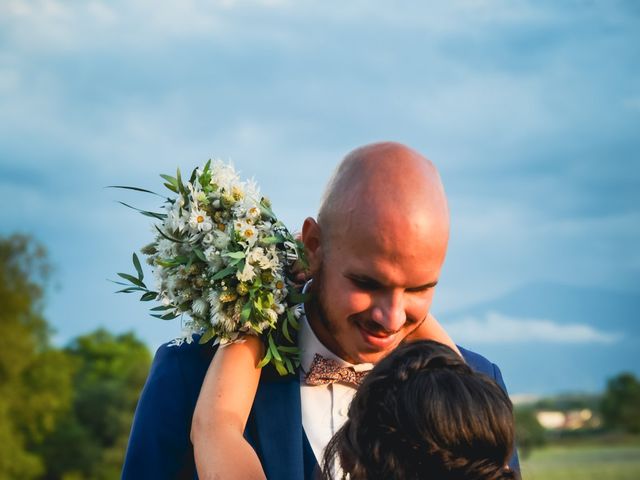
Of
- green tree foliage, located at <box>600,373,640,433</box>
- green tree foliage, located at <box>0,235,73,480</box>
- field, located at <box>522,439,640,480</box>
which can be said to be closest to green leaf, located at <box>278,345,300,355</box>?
green tree foliage, located at <box>0,235,73,480</box>

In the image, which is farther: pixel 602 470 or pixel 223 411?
pixel 602 470

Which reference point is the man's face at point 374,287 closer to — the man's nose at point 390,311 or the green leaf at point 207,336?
the man's nose at point 390,311

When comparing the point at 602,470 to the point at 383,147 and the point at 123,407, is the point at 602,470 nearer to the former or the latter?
the point at 123,407

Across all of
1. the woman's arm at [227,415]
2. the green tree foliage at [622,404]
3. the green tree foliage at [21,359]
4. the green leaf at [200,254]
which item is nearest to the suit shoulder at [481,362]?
the woman's arm at [227,415]

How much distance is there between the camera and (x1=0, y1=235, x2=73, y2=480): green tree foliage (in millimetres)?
56500

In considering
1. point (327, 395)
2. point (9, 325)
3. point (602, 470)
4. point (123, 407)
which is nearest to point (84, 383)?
point (123, 407)

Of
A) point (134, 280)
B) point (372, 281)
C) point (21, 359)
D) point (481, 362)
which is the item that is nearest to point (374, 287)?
point (372, 281)

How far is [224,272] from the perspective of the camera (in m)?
5.10

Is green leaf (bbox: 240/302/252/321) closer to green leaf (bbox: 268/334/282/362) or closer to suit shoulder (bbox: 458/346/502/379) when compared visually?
green leaf (bbox: 268/334/282/362)

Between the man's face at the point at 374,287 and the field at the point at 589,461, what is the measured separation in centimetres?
6711

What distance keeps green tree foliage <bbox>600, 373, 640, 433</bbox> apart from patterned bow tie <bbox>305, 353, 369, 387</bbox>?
10314 cm

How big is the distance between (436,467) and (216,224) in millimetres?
1979

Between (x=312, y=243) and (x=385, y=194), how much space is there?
21.6 inches

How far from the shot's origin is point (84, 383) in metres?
92.9
